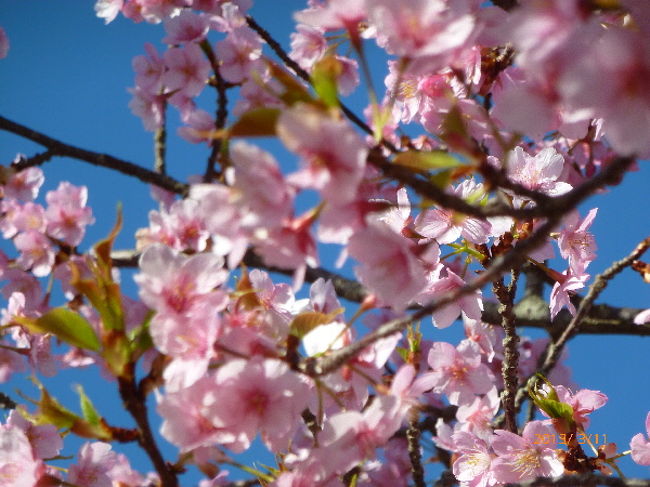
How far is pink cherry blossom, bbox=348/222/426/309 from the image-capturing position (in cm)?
84

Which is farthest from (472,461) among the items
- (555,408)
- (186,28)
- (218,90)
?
(186,28)

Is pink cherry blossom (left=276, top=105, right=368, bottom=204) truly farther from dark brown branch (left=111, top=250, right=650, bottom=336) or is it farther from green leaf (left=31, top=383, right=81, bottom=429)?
dark brown branch (left=111, top=250, right=650, bottom=336)

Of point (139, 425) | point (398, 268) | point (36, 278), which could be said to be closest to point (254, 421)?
point (139, 425)

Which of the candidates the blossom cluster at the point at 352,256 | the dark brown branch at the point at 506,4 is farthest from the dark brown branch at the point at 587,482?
the dark brown branch at the point at 506,4

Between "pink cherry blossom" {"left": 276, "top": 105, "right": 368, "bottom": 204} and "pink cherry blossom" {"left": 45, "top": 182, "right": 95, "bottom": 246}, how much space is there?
1.70 m

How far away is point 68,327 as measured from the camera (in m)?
0.91

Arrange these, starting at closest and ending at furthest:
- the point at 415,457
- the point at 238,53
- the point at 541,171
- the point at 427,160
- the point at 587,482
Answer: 1. the point at 427,160
2. the point at 587,482
3. the point at 541,171
4. the point at 415,457
5. the point at 238,53

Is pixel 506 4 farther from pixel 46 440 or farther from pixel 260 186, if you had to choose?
pixel 46 440

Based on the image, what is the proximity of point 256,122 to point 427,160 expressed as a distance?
214 mm

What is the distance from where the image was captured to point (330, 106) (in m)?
0.71

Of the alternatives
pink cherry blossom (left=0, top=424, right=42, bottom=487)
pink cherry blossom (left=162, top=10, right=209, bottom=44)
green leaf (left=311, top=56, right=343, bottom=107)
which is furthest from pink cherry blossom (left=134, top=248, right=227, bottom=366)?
pink cherry blossom (left=162, top=10, right=209, bottom=44)

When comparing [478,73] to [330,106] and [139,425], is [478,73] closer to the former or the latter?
[330,106]

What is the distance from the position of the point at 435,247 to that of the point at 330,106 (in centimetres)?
74

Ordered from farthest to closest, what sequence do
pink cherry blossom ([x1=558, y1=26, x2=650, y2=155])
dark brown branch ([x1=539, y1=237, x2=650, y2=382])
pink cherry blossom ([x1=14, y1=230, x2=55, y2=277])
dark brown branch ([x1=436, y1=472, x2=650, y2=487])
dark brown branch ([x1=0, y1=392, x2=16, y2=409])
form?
dark brown branch ([x1=0, y1=392, x2=16, y2=409]) → pink cherry blossom ([x1=14, y1=230, x2=55, y2=277]) → dark brown branch ([x1=539, y1=237, x2=650, y2=382]) → dark brown branch ([x1=436, y1=472, x2=650, y2=487]) → pink cherry blossom ([x1=558, y1=26, x2=650, y2=155])
